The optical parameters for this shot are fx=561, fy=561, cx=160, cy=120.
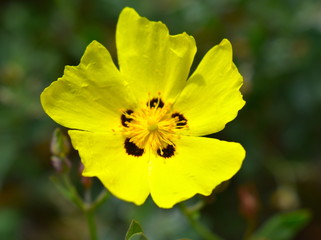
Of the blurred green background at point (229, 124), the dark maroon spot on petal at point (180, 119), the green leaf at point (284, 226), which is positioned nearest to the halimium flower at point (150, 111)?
the dark maroon spot on petal at point (180, 119)

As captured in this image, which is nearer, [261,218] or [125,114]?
[125,114]

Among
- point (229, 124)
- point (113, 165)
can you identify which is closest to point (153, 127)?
point (113, 165)

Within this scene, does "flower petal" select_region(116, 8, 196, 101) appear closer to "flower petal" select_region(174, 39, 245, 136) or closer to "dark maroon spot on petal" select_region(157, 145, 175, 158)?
"flower petal" select_region(174, 39, 245, 136)

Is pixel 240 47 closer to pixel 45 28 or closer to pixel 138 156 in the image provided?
pixel 45 28

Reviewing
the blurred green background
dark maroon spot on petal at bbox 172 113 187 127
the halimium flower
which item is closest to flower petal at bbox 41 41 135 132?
the halimium flower

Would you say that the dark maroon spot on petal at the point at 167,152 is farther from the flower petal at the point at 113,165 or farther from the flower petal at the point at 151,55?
the flower petal at the point at 151,55

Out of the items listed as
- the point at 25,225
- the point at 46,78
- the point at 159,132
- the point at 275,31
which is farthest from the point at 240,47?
the point at 25,225

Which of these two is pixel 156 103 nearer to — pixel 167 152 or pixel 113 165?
pixel 167 152
